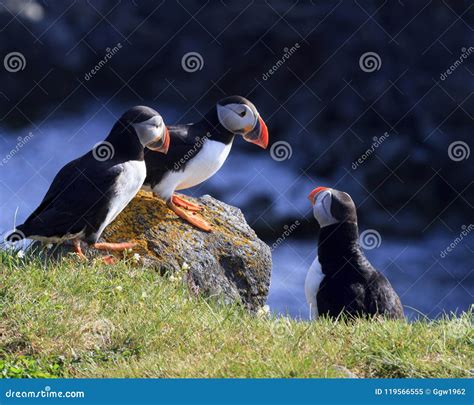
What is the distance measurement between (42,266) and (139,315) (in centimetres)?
134

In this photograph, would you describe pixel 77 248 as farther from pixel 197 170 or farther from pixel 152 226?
pixel 197 170

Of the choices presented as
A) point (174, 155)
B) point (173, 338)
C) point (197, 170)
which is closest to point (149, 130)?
point (174, 155)

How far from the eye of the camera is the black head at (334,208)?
7.62 m

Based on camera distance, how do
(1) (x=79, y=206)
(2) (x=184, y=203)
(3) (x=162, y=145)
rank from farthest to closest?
Answer: 1. (2) (x=184, y=203)
2. (3) (x=162, y=145)
3. (1) (x=79, y=206)

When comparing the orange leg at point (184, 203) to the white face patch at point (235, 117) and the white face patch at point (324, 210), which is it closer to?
the white face patch at point (235, 117)

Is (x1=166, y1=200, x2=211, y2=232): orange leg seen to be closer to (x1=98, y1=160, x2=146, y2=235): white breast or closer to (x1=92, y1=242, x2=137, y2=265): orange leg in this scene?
(x1=92, y1=242, x2=137, y2=265): orange leg

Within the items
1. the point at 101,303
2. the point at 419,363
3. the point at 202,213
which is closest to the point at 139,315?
the point at 101,303

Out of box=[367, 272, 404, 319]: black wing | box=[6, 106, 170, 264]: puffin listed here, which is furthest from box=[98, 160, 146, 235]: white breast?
box=[367, 272, 404, 319]: black wing

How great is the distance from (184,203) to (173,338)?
3.27 metres

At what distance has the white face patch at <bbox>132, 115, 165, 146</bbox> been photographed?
7.99 metres

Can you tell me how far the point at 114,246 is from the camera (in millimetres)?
8078

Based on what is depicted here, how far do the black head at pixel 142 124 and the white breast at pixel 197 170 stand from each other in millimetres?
679

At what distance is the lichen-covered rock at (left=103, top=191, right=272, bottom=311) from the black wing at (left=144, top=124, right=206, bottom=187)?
0.45 meters

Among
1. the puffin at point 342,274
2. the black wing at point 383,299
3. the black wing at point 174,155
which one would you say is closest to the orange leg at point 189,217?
the black wing at point 174,155
